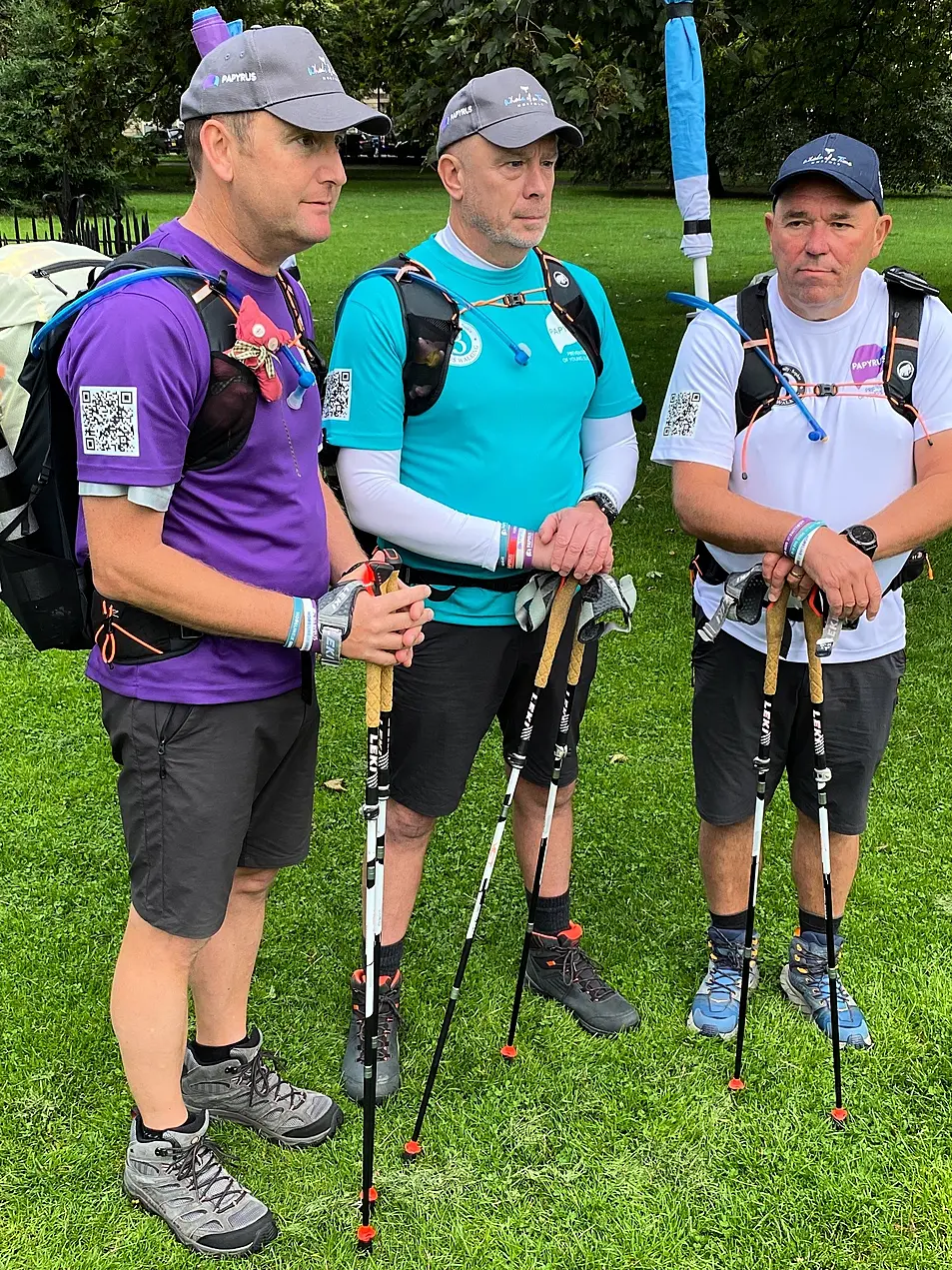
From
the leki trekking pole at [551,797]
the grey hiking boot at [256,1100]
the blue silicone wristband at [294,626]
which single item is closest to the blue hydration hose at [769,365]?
the leki trekking pole at [551,797]

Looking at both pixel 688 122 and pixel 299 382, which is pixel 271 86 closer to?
pixel 299 382

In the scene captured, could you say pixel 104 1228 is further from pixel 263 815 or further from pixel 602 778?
pixel 602 778

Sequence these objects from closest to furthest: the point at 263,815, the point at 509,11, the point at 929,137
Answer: the point at 263,815
the point at 509,11
the point at 929,137

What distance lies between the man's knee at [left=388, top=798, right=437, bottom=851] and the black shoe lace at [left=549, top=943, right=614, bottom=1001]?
65 centimetres

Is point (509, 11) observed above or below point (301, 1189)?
above

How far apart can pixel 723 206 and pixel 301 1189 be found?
111 ft

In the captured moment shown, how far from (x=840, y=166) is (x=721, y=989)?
2.29 metres

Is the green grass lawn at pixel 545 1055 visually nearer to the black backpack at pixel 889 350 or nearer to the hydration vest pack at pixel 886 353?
the hydration vest pack at pixel 886 353

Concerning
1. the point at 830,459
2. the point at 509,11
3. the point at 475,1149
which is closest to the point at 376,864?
the point at 475,1149

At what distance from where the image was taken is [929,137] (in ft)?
80.3

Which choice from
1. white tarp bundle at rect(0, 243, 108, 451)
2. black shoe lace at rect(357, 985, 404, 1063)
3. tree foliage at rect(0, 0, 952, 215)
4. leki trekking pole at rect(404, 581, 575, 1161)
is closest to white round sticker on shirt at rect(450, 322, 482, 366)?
leki trekking pole at rect(404, 581, 575, 1161)

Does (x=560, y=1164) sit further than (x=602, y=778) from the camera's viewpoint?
No

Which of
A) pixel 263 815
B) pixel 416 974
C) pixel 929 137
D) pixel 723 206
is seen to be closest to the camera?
pixel 263 815

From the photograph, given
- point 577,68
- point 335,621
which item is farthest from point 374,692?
point 577,68
